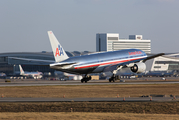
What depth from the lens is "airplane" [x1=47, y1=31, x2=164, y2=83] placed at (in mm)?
62094

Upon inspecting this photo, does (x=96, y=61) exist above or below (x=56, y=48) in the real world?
below

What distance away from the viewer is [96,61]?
221ft

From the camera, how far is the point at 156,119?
22.9 m

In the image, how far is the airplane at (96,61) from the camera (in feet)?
204

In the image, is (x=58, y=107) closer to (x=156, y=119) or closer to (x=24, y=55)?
(x=156, y=119)

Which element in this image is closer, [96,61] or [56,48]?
[56,48]

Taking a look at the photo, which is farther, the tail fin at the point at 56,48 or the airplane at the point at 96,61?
the airplane at the point at 96,61

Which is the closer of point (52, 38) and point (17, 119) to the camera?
point (17, 119)

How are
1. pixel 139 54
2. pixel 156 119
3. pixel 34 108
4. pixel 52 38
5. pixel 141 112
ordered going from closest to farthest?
pixel 156 119 < pixel 141 112 < pixel 34 108 < pixel 52 38 < pixel 139 54

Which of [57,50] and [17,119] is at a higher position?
[57,50]

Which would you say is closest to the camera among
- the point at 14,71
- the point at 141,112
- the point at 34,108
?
the point at 141,112

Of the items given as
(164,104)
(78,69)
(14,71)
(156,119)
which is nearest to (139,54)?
(78,69)

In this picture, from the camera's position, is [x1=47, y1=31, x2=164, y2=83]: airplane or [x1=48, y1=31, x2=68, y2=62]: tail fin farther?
[x1=47, y1=31, x2=164, y2=83]: airplane

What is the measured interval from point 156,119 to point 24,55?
170m
